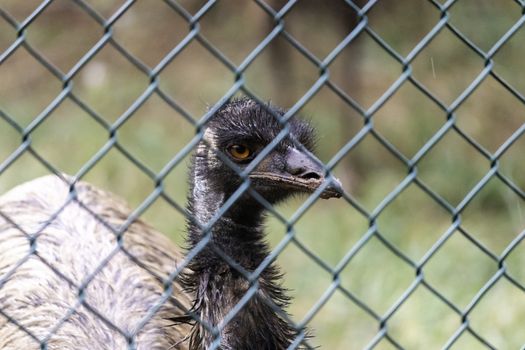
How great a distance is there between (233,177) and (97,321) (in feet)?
2.32

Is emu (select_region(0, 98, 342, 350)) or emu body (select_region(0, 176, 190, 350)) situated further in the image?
emu body (select_region(0, 176, 190, 350))

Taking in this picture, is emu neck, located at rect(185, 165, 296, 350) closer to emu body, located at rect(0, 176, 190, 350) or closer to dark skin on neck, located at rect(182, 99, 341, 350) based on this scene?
dark skin on neck, located at rect(182, 99, 341, 350)

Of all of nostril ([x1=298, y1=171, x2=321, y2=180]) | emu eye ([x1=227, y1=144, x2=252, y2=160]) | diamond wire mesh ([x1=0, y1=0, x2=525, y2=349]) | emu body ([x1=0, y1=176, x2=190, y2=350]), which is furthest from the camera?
emu body ([x1=0, y1=176, x2=190, y2=350])

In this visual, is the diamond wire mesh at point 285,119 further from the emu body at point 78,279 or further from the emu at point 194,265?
the emu body at point 78,279

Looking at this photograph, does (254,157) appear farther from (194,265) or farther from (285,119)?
(285,119)

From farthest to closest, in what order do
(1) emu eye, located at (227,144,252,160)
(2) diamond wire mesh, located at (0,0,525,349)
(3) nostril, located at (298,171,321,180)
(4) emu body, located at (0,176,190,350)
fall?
(4) emu body, located at (0,176,190,350), (1) emu eye, located at (227,144,252,160), (3) nostril, located at (298,171,321,180), (2) diamond wire mesh, located at (0,0,525,349)

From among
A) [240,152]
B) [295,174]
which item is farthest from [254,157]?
[295,174]

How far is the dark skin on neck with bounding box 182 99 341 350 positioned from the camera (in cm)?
319

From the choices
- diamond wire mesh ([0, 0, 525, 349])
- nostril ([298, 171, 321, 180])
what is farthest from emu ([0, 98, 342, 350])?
diamond wire mesh ([0, 0, 525, 349])

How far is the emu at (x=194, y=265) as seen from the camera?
320 cm

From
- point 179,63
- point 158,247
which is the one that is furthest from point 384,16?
point 158,247

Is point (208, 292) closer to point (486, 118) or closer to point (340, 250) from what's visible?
point (340, 250)

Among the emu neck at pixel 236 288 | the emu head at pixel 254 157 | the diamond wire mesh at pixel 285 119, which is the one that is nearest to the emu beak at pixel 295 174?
the emu head at pixel 254 157

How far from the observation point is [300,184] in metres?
3.21
